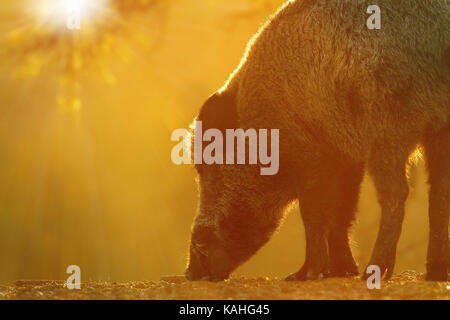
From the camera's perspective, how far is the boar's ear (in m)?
8.15

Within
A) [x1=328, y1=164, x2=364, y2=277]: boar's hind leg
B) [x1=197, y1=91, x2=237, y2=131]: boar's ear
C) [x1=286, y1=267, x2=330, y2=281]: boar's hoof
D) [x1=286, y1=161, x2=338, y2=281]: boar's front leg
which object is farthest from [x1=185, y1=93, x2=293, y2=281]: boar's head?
[x1=286, y1=267, x2=330, y2=281]: boar's hoof

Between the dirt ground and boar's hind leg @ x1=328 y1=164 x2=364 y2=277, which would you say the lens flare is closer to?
the dirt ground

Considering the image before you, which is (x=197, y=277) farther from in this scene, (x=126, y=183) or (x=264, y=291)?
(x=126, y=183)

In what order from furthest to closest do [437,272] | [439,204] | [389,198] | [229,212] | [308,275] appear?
[229,212] < [308,275] < [439,204] < [437,272] < [389,198]

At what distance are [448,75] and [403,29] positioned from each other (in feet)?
1.89

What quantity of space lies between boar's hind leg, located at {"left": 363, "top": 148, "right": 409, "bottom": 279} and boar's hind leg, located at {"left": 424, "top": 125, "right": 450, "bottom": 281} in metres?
0.42

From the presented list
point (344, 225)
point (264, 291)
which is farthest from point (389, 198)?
point (264, 291)

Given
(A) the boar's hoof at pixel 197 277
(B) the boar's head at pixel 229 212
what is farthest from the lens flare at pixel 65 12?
(A) the boar's hoof at pixel 197 277

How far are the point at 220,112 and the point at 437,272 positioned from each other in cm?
270

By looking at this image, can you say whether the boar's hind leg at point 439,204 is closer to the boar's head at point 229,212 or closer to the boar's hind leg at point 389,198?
the boar's hind leg at point 389,198

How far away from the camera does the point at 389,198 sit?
7004 mm

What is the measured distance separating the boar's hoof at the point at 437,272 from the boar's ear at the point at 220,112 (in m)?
2.43

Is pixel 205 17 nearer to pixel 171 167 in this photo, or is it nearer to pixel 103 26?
pixel 103 26
